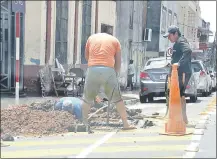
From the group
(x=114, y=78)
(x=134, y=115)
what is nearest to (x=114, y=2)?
(x=134, y=115)

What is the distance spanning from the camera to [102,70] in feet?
25.9

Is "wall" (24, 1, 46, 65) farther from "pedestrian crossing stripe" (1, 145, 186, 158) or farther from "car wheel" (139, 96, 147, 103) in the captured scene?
"pedestrian crossing stripe" (1, 145, 186, 158)

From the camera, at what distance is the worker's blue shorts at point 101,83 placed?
25.9ft

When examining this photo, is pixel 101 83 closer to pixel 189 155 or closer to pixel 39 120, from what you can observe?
pixel 39 120

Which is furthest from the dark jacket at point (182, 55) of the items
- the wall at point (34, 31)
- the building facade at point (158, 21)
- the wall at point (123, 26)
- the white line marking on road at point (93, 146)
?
the building facade at point (158, 21)

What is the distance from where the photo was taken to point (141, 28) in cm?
2962

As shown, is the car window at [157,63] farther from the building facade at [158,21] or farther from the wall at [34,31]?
the building facade at [158,21]

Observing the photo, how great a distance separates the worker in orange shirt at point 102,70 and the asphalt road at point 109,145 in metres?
0.58

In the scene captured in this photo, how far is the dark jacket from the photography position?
8625 mm

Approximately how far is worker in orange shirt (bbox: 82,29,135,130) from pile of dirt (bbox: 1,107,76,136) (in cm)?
47

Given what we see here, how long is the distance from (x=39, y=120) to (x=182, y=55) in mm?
2897

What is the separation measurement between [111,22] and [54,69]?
7.42 m

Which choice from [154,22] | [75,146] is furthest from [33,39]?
[154,22]

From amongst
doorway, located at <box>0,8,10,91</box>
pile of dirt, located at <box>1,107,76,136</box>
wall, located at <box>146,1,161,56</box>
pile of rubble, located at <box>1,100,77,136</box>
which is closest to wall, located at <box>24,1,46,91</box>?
doorway, located at <box>0,8,10,91</box>
